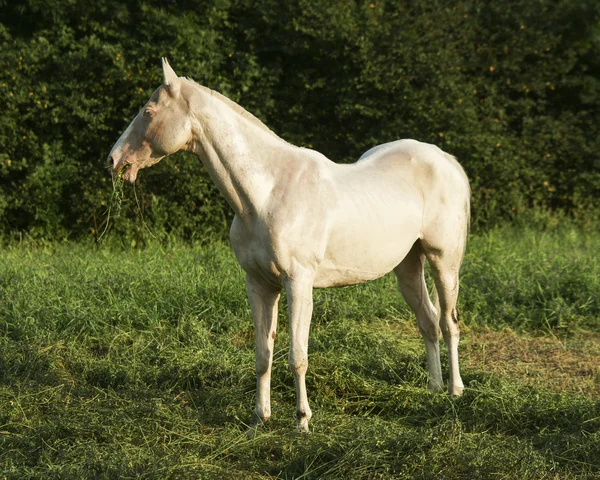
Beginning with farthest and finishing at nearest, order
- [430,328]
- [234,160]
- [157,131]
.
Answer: [430,328], [234,160], [157,131]

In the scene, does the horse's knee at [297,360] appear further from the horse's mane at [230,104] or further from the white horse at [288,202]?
the horse's mane at [230,104]

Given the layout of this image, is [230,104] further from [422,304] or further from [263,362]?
[422,304]

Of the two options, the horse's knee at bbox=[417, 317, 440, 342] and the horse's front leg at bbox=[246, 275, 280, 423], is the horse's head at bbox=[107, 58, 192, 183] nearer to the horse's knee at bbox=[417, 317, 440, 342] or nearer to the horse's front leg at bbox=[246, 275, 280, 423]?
the horse's front leg at bbox=[246, 275, 280, 423]

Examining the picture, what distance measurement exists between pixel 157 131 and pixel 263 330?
3.88 ft

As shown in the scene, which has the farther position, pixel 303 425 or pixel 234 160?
pixel 303 425

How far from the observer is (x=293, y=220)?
420 centimetres

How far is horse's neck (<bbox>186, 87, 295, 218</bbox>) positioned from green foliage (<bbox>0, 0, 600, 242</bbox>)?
5.14 m

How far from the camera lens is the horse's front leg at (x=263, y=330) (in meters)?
4.44

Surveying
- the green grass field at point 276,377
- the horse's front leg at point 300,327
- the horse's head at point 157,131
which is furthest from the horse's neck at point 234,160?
the green grass field at point 276,377

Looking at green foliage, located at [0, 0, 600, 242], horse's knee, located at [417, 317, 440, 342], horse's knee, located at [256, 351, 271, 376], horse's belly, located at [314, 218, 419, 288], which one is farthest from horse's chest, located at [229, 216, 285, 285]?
green foliage, located at [0, 0, 600, 242]

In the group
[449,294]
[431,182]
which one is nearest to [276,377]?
[449,294]

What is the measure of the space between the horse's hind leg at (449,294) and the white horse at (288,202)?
4.0 inches

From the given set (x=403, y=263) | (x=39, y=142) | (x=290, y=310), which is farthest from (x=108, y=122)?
(x=290, y=310)

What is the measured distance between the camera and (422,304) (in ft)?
17.2
